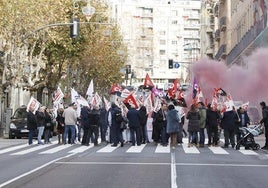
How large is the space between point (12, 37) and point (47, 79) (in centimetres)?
1342

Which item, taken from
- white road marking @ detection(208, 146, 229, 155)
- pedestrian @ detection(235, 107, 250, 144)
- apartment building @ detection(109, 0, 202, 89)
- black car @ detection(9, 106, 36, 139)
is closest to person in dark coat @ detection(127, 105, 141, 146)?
white road marking @ detection(208, 146, 229, 155)

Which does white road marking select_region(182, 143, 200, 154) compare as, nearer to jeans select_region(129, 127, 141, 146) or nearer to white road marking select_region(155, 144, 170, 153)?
white road marking select_region(155, 144, 170, 153)

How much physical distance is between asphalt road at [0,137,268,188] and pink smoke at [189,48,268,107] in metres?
13.3

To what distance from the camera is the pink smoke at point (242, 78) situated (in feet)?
131

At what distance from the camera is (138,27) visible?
6344 inches

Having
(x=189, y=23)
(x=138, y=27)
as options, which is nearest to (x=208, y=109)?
(x=138, y=27)

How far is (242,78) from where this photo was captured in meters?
42.7

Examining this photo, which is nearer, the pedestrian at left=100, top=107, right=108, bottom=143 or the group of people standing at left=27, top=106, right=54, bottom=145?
the group of people standing at left=27, top=106, right=54, bottom=145

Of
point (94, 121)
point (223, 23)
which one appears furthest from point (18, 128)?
point (223, 23)

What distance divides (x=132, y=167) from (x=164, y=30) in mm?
156221

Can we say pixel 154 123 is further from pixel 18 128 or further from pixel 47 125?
pixel 18 128

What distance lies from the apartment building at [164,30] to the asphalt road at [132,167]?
12683 centimetres

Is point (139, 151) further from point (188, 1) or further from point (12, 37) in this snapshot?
point (188, 1)

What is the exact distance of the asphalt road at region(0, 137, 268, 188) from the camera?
15.5m
